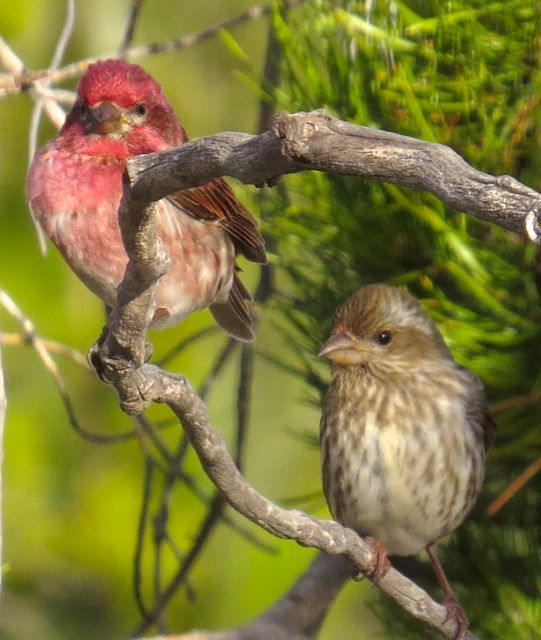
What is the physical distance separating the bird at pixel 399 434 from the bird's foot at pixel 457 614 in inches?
1.0

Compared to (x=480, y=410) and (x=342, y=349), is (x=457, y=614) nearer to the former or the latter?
(x=480, y=410)

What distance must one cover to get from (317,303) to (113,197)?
2.78ft

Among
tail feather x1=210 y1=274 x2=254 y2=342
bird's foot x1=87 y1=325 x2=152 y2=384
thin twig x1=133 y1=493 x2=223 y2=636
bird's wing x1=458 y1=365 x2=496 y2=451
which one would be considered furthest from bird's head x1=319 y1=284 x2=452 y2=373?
bird's foot x1=87 y1=325 x2=152 y2=384

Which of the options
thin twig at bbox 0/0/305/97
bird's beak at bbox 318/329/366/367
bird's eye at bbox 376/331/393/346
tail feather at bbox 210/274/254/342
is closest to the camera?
thin twig at bbox 0/0/305/97

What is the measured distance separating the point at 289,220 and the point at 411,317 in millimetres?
479

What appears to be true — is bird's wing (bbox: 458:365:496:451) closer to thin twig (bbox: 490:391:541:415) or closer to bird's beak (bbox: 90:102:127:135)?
thin twig (bbox: 490:391:541:415)

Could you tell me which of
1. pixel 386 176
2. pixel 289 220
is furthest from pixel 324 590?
pixel 386 176

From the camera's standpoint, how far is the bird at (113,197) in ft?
12.1

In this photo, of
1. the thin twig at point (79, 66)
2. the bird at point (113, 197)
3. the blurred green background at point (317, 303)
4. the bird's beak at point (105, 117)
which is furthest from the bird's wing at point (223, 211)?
the thin twig at point (79, 66)

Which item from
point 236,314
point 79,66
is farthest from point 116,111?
point 236,314

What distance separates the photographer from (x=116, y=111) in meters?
3.74

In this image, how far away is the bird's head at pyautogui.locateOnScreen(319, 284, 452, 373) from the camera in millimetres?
4098

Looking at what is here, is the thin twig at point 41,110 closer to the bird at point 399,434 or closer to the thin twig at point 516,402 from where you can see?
the bird at point 399,434

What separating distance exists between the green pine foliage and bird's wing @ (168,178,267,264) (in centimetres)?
9
